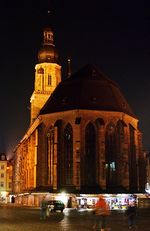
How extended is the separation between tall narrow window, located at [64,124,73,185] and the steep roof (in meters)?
3.21

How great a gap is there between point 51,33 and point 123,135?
3984 centimetres

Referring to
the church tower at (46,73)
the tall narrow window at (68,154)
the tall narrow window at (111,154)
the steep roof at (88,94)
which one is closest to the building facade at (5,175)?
the church tower at (46,73)

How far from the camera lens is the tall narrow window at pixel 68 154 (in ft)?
185

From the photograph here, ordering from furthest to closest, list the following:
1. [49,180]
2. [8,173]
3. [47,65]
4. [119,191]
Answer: [8,173] → [47,65] → [49,180] → [119,191]

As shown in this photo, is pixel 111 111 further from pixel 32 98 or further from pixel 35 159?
pixel 32 98

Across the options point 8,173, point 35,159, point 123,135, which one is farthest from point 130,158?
point 8,173

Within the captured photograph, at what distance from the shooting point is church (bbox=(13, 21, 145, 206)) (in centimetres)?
5569

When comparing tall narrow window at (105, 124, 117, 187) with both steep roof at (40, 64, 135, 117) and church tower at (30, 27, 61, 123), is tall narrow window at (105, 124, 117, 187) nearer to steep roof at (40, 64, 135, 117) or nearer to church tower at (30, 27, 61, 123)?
steep roof at (40, 64, 135, 117)

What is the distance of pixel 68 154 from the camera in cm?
5719

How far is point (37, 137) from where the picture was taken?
61188 mm

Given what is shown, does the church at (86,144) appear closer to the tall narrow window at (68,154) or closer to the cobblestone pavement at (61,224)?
the tall narrow window at (68,154)

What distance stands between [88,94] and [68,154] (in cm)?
907

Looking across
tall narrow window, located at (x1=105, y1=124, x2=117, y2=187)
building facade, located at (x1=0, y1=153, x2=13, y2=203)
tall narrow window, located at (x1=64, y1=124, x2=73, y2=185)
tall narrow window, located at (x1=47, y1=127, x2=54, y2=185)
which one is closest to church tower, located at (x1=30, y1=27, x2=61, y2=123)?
tall narrow window, located at (x1=47, y1=127, x2=54, y2=185)

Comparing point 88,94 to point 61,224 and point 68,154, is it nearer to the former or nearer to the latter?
point 68,154
